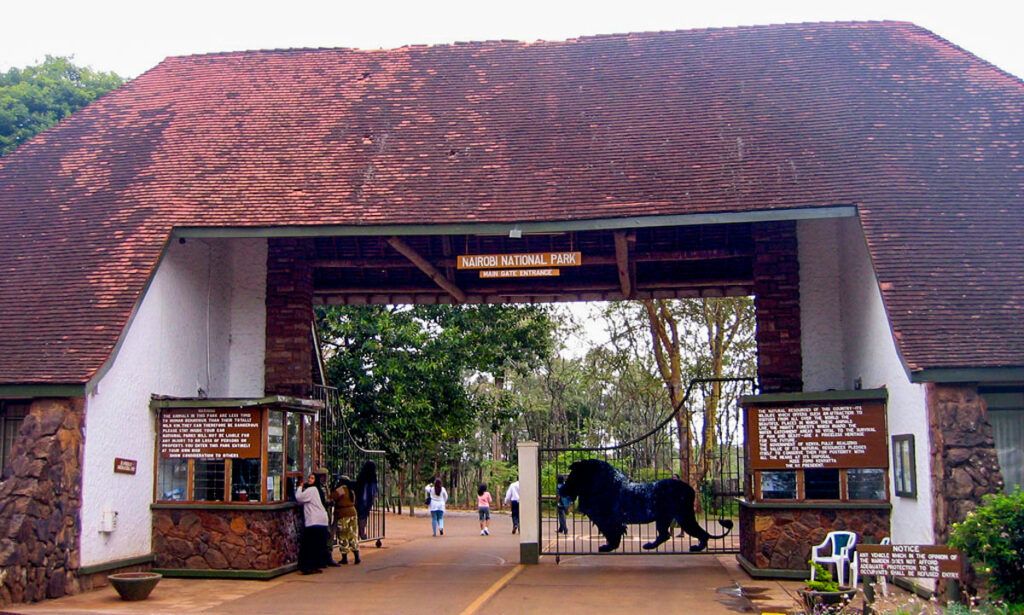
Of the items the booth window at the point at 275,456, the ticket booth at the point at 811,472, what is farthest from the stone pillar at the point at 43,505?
the ticket booth at the point at 811,472

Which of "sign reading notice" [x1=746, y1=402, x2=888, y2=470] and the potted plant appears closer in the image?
the potted plant

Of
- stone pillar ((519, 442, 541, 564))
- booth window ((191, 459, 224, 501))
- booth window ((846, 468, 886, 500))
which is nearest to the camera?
booth window ((846, 468, 886, 500))

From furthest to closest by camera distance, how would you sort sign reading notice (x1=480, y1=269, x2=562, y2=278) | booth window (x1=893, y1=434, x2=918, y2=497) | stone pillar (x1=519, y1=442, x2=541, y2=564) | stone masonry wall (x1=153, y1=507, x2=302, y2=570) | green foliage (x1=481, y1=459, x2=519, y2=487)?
green foliage (x1=481, y1=459, x2=519, y2=487) < stone pillar (x1=519, y1=442, x2=541, y2=564) < sign reading notice (x1=480, y1=269, x2=562, y2=278) < stone masonry wall (x1=153, y1=507, x2=302, y2=570) < booth window (x1=893, y1=434, x2=918, y2=497)

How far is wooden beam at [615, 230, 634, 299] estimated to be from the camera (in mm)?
14453

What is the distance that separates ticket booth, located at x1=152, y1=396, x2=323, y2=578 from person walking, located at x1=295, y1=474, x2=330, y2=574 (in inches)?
16.1

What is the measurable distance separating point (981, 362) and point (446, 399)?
1798 cm

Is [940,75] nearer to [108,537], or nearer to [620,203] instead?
[620,203]

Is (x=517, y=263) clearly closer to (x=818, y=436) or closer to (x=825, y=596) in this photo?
(x=818, y=436)

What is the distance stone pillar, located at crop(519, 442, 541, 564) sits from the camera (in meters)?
16.1

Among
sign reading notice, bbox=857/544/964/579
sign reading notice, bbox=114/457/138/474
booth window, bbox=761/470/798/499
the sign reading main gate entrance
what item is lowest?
sign reading notice, bbox=857/544/964/579

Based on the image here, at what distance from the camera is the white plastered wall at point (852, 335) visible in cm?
1174

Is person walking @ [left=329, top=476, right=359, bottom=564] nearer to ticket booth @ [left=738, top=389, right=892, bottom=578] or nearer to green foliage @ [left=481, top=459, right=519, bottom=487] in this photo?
ticket booth @ [left=738, top=389, right=892, bottom=578]

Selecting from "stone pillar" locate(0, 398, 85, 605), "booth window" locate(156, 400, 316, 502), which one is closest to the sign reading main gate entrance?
"booth window" locate(156, 400, 316, 502)

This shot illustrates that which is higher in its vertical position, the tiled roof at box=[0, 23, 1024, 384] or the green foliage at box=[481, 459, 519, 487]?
the tiled roof at box=[0, 23, 1024, 384]
